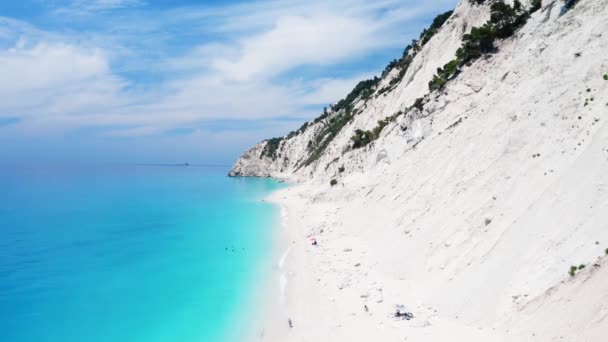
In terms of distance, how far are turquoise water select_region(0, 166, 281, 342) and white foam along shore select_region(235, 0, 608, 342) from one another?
3490 millimetres

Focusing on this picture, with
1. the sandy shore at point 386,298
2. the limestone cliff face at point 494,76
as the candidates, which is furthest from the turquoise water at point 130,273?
the limestone cliff face at point 494,76

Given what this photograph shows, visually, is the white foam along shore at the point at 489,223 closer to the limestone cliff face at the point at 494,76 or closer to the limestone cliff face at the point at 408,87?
the limestone cliff face at the point at 494,76

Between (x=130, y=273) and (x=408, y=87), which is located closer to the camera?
(x=130, y=273)

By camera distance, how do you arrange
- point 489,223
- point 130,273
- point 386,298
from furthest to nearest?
point 130,273
point 386,298
point 489,223

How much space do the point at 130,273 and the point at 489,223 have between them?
77.8ft

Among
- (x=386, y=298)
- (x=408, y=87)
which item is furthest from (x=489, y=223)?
(x=408, y=87)

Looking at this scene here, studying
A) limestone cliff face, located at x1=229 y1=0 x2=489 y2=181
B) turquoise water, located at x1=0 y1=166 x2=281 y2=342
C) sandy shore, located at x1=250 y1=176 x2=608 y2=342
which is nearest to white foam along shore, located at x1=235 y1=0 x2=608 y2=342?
sandy shore, located at x1=250 y1=176 x2=608 y2=342

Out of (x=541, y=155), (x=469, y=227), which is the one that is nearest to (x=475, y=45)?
(x=541, y=155)

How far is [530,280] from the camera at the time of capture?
13250 mm

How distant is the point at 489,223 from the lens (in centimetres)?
1730

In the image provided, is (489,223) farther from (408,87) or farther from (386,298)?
(408,87)

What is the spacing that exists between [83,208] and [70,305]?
152 feet

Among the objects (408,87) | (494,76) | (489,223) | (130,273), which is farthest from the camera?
(408,87)

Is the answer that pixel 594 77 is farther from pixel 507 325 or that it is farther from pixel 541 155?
pixel 507 325
